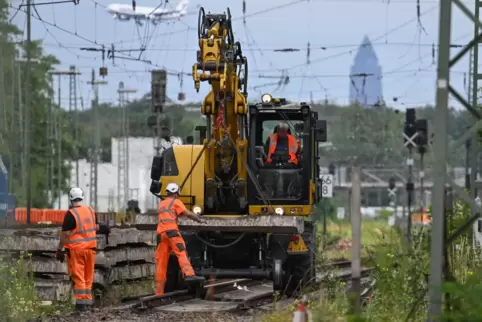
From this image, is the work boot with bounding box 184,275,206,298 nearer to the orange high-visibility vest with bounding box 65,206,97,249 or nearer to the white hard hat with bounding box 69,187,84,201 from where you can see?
the orange high-visibility vest with bounding box 65,206,97,249

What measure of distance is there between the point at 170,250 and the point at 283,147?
313 centimetres

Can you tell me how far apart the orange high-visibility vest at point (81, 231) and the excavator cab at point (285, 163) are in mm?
3797

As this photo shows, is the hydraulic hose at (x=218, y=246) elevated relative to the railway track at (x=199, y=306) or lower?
elevated

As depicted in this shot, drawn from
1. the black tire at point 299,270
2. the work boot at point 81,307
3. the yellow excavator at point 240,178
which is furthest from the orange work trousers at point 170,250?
the black tire at point 299,270

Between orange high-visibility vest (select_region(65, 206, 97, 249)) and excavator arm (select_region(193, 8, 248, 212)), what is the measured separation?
339cm

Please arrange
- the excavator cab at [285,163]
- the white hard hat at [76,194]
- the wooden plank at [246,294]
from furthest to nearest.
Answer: the excavator cab at [285,163], the wooden plank at [246,294], the white hard hat at [76,194]

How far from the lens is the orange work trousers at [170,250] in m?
18.6

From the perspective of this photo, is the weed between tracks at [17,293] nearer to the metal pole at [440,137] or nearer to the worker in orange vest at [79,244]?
the worker in orange vest at [79,244]

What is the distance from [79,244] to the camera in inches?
686

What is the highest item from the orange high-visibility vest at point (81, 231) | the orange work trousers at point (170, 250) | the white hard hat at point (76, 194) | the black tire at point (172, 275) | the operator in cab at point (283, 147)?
the operator in cab at point (283, 147)

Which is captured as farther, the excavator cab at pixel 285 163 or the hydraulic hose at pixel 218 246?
the excavator cab at pixel 285 163

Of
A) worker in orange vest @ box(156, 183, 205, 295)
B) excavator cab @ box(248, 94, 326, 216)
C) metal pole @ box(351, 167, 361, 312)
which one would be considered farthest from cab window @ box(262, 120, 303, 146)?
metal pole @ box(351, 167, 361, 312)

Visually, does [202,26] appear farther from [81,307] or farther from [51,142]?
[51,142]

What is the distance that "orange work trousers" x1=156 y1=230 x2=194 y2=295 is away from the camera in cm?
1861
